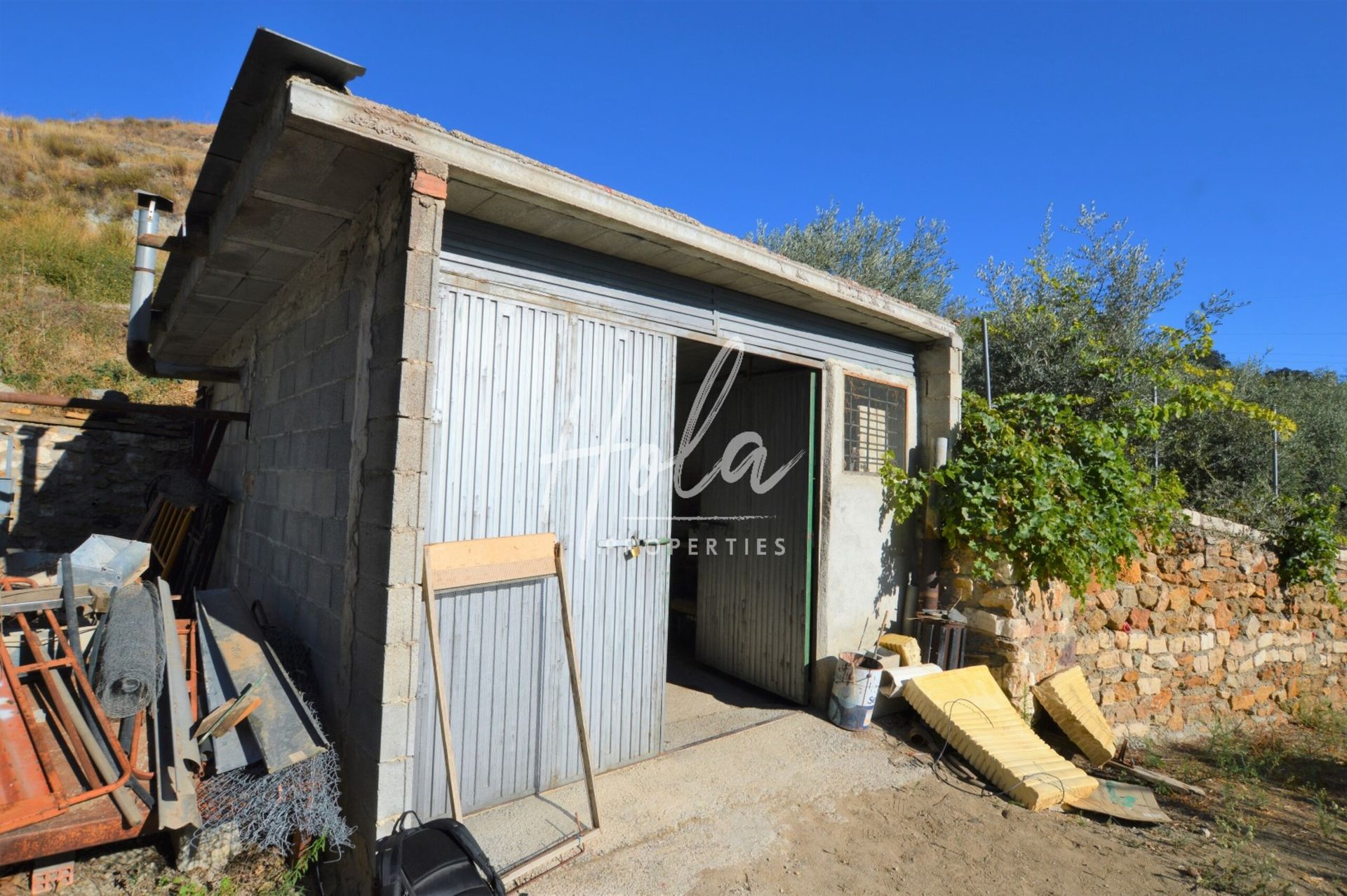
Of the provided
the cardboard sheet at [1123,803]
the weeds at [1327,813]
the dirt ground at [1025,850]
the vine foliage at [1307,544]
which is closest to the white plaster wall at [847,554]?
the dirt ground at [1025,850]

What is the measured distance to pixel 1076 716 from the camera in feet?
16.6

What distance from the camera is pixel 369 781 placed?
2789 mm

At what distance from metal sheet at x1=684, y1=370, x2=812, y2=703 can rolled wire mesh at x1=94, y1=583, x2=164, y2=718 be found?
3.95 metres

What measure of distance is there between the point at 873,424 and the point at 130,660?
4.95 metres

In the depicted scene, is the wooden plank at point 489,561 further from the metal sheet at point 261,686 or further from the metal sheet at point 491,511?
the metal sheet at point 261,686

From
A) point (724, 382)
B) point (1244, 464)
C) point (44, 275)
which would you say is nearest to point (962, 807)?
point (724, 382)

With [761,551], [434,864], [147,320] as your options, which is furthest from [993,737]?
[147,320]

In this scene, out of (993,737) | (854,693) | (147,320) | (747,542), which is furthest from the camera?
(147,320)

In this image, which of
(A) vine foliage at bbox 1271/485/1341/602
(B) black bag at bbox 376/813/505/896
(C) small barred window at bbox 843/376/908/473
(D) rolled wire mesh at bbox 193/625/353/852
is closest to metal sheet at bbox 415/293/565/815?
(D) rolled wire mesh at bbox 193/625/353/852

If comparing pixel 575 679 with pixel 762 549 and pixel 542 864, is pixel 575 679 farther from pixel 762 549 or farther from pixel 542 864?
pixel 762 549

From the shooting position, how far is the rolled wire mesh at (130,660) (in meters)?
2.91

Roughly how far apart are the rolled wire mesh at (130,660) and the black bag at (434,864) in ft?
4.47

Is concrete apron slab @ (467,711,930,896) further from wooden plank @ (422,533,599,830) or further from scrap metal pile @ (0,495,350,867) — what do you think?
scrap metal pile @ (0,495,350,867)

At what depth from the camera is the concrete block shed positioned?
9.39 feet
